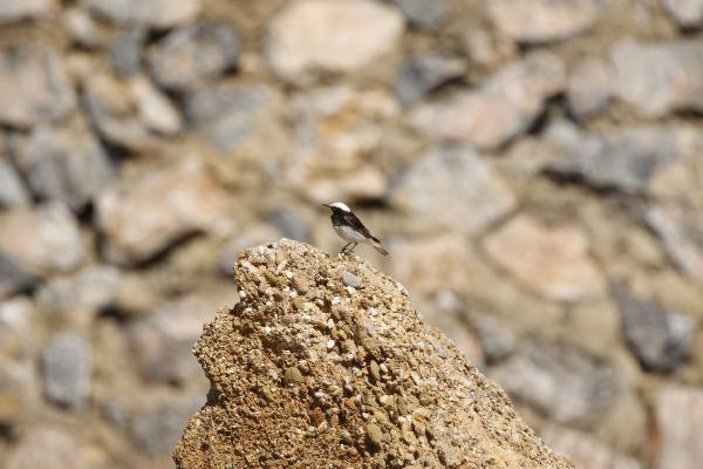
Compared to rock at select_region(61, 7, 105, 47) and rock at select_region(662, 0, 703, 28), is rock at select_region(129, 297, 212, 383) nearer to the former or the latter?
rock at select_region(61, 7, 105, 47)

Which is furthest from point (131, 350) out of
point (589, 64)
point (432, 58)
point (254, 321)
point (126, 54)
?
point (254, 321)

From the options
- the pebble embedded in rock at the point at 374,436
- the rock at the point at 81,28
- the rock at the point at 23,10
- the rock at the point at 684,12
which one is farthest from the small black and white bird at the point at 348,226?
the rock at the point at 684,12

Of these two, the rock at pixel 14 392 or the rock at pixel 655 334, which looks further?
the rock at pixel 655 334

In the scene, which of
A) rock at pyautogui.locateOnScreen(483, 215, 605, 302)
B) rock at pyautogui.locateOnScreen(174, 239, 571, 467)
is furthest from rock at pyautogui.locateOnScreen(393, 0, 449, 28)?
rock at pyautogui.locateOnScreen(174, 239, 571, 467)

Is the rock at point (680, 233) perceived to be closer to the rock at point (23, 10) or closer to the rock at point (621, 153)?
the rock at point (621, 153)

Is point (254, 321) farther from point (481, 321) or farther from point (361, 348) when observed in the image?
point (481, 321)

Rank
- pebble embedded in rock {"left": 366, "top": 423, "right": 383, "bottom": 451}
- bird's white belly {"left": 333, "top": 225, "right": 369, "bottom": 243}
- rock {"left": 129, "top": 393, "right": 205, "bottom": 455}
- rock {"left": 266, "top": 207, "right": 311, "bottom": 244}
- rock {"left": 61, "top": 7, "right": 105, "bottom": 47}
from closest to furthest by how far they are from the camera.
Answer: pebble embedded in rock {"left": 366, "top": 423, "right": 383, "bottom": 451}
bird's white belly {"left": 333, "top": 225, "right": 369, "bottom": 243}
rock {"left": 129, "top": 393, "right": 205, "bottom": 455}
rock {"left": 266, "top": 207, "right": 311, "bottom": 244}
rock {"left": 61, "top": 7, "right": 105, "bottom": 47}
